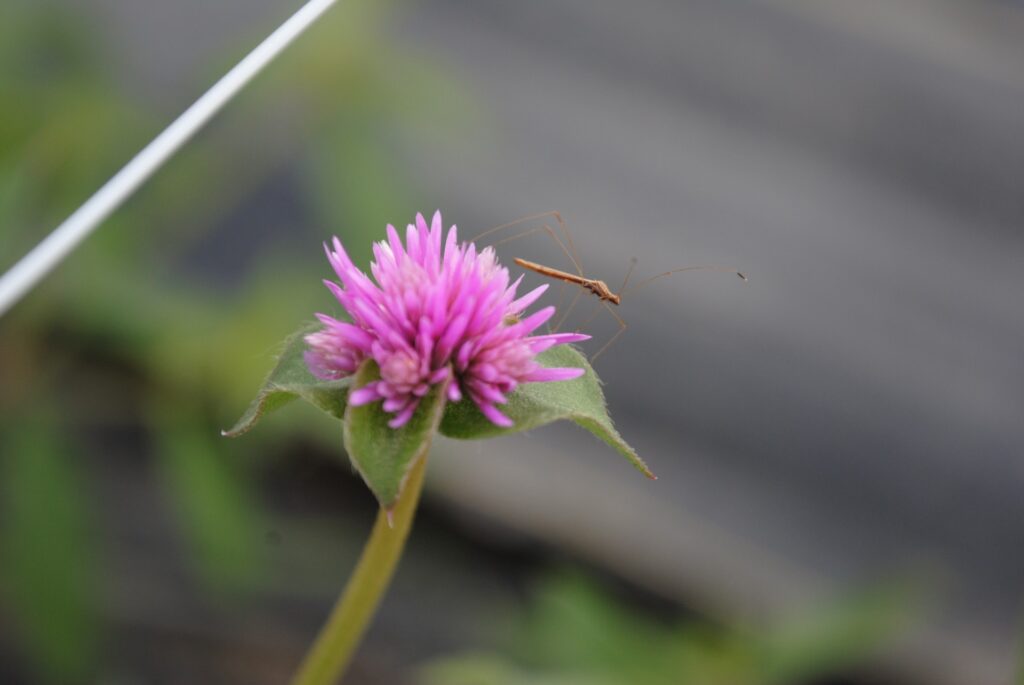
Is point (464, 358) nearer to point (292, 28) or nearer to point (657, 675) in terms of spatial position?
point (292, 28)

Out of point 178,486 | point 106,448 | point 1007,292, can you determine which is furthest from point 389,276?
point 1007,292

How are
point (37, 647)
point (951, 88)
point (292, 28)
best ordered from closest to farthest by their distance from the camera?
point (292, 28), point (37, 647), point (951, 88)

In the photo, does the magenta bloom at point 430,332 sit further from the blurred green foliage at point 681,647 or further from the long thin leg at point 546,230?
the blurred green foliage at point 681,647

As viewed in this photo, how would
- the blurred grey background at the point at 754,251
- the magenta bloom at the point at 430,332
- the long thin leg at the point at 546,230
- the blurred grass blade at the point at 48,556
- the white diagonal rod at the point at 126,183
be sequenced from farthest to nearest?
1. the blurred grey background at the point at 754,251
2. the blurred grass blade at the point at 48,556
3. the long thin leg at the point at 546,230
4. the magenta bloom at the point at 430,332
5. the white diagonal rod at the point at 126,183

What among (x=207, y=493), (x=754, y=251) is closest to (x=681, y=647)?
(x=207, y=493)

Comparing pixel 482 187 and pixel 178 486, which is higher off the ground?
pixel 482 187

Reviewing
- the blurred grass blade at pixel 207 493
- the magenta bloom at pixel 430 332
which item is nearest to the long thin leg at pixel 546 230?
the magenta bloom at pixel 430 332

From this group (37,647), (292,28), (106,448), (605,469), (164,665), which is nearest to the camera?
(292,28)

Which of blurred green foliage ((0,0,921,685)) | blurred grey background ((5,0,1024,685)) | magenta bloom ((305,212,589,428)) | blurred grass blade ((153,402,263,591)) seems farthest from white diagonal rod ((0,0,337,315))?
blurred grey background ((5,0,1024,685))

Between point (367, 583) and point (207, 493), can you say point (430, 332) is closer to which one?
point (367, 583)
